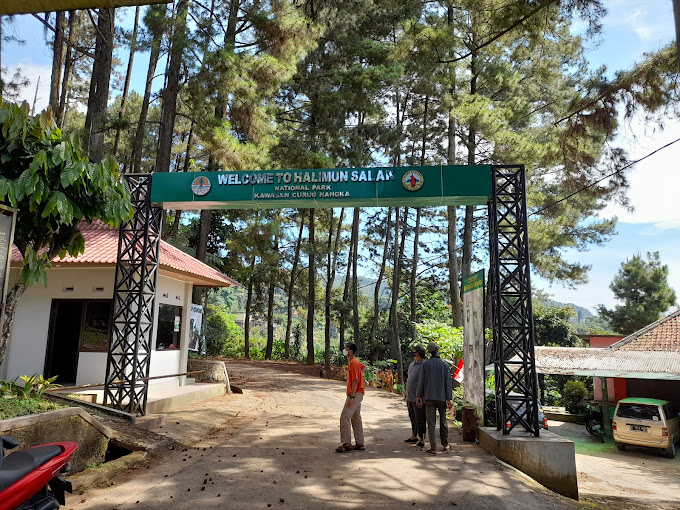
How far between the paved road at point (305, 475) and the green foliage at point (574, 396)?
1393cm

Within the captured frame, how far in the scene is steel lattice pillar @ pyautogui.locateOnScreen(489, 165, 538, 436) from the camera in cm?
795

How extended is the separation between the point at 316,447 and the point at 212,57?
11.6 m

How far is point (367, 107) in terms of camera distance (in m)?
19.7

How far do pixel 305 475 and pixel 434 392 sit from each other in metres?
2.46

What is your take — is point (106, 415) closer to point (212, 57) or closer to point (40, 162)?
point (40, 162)

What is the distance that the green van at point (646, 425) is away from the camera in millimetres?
13328

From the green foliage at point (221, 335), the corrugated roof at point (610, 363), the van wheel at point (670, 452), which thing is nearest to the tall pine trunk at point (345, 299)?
the green foliage at point (221, 335)

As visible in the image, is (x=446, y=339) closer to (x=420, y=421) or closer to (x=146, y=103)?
(x=420, y=421)

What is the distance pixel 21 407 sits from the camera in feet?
19.2

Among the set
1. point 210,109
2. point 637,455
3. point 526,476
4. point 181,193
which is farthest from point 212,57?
point 637,455

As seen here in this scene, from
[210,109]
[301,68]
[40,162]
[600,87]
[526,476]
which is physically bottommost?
[526,476]

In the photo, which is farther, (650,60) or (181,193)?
(181,193)

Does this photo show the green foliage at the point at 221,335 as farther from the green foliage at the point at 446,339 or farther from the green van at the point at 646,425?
the green van at the point at 646,425

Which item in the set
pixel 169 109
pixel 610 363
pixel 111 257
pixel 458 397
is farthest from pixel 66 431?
pixel 610 363
